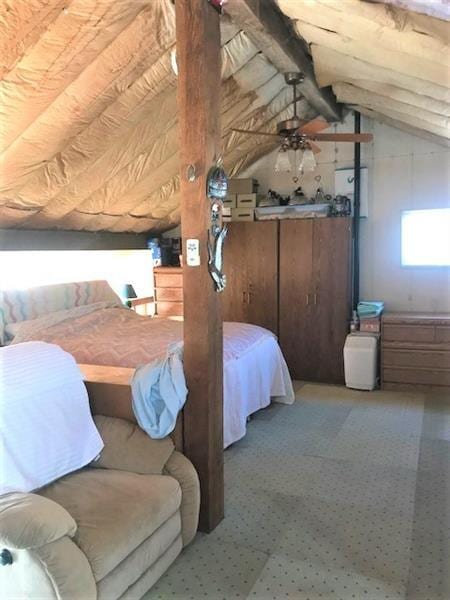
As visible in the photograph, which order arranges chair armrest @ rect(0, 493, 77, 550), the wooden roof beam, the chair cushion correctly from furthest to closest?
the wooden roof beam, the chair cushion, chair armrest @ rect(0, 493, 77, 550)

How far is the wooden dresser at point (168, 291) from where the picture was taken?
587 cm

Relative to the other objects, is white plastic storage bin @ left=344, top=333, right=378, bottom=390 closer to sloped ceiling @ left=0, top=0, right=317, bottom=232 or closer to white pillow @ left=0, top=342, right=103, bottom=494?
sloped ceiling @ left=0, top=0, right=317, bottom=232

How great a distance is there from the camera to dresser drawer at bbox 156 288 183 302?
5.89 metres

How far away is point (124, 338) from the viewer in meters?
3.83

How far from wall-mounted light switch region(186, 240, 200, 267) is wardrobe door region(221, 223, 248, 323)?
308 centimetres

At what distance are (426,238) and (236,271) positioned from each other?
6.82 feet

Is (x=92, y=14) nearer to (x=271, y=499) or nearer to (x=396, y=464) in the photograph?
(x=271, y=499)

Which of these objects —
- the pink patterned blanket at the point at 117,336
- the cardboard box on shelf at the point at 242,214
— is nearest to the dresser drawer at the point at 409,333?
the pink patterned blanket at the point at 117,336

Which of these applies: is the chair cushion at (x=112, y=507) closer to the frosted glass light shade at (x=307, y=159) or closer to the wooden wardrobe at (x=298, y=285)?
the frosted glass light shade at (x=307, y=159)

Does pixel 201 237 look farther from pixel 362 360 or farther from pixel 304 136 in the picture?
pixel 362 360

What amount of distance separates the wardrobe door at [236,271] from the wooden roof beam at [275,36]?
168cm

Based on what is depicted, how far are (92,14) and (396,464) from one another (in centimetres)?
324

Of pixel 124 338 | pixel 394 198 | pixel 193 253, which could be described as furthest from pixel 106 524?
pixel 394 198

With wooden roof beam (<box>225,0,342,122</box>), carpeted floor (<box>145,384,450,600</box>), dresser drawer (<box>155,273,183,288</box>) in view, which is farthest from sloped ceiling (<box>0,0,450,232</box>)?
carpeted floor (<box>145,384,450,600</box>)
